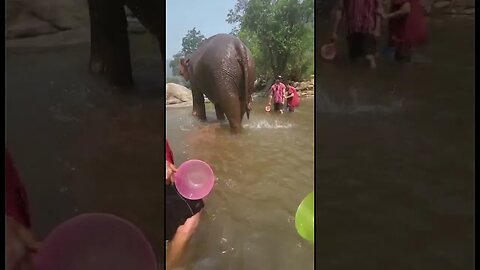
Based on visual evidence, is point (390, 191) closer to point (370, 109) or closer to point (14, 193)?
point (370, 109)

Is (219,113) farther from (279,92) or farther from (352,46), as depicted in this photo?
(352,46)

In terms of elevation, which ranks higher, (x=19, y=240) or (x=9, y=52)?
(x=9, y=52)

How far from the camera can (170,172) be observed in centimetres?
85

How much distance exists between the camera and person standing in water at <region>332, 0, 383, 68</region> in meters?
0.79

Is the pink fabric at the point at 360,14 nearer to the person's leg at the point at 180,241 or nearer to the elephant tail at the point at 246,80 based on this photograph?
the elephant tail at the point at 246,80

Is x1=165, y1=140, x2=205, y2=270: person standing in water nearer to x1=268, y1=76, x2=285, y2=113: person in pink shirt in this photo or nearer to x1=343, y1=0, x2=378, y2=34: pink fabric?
x1=268, y1=76, x2=285, y2=113: person in pink shirt

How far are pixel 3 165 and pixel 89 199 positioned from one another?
140 millimetres

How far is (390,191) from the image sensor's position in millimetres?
802

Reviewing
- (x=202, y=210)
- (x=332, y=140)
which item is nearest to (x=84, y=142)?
(x=202, y=210)

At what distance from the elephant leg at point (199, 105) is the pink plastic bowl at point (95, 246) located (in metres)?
0.23

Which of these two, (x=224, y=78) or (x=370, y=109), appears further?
(x=224, y=78)

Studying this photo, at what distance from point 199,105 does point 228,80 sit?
3.3 inches

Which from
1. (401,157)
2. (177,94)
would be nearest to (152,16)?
(177,94)

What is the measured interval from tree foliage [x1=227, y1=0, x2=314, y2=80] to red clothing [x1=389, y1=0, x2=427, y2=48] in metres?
0.15
